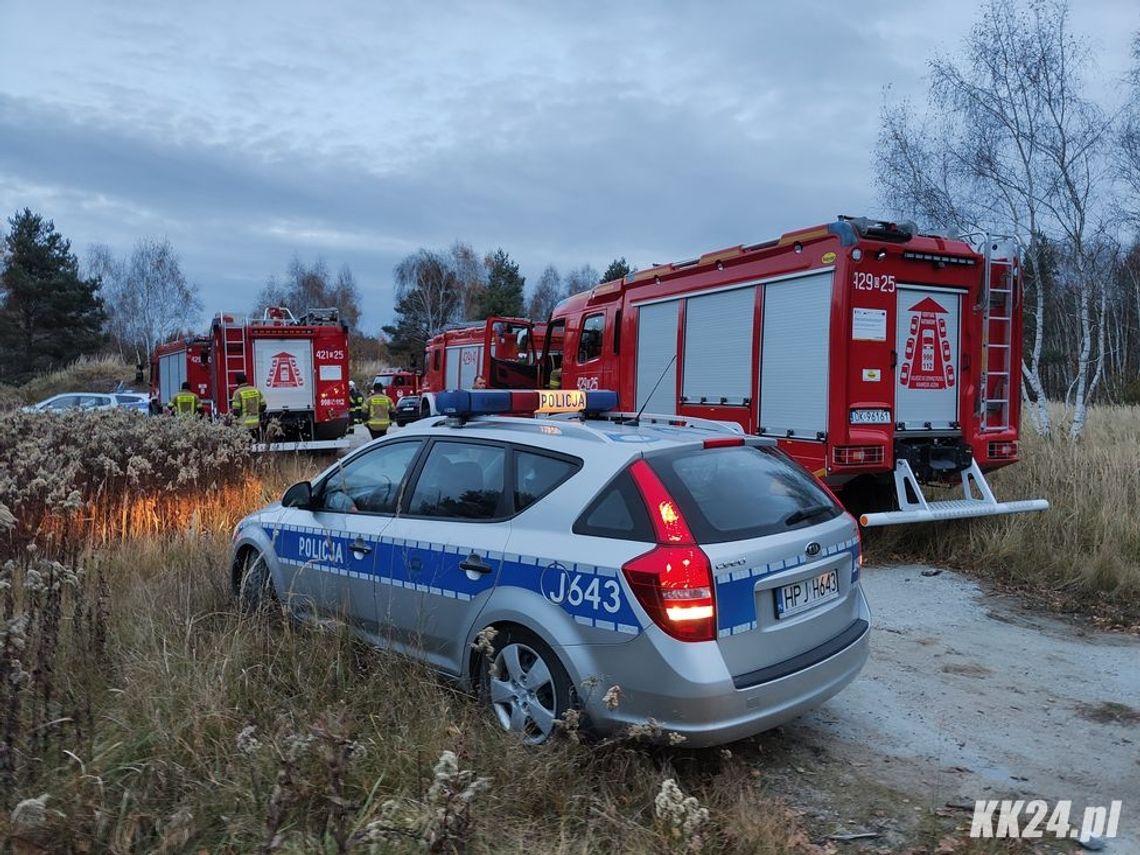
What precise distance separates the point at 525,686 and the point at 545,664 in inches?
6.5

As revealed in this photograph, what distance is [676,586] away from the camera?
3.19 m

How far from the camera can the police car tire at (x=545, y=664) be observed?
341 cm

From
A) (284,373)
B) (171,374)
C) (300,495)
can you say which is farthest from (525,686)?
(171,374)

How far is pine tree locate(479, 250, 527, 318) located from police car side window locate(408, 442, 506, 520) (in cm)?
4622

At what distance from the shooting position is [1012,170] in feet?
42.1

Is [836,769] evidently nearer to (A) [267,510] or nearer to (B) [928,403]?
(A) [267,510]

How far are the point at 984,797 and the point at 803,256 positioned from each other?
530 cm

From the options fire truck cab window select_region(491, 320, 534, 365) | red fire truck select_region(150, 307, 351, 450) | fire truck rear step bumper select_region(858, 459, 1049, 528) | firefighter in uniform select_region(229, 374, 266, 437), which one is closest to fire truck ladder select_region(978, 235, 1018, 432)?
fire truck rear step bumper select_region(858, 459, 1049, 528)

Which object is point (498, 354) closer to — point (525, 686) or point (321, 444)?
point (321, 444)

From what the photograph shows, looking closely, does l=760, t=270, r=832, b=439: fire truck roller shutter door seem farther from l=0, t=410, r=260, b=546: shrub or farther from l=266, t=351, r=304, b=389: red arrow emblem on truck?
l=266, t=351, r=304, b=389: red arrow emblem on truck

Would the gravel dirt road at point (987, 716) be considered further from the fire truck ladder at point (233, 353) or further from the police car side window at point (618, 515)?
the fire truck ladder at point (233, 353)

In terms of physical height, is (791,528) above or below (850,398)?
below

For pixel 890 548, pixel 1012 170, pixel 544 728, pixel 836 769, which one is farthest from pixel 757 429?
pixel 1012 170

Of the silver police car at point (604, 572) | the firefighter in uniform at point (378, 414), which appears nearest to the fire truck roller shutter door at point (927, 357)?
the silver police car at point (604, 572)
